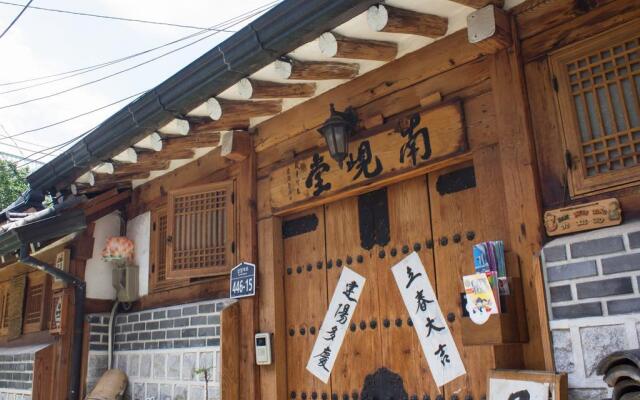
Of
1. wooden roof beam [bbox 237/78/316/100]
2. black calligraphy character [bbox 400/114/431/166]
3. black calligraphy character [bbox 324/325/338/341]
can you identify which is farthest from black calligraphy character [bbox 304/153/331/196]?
black calligraphy character [bbox 324/325/338/341]

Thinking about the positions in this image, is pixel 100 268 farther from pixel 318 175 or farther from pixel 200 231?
pixel 318 175

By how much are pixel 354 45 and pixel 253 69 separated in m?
0.84

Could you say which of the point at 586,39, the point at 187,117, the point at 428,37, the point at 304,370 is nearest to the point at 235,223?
the point at 187,117

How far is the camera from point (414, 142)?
4.69 m

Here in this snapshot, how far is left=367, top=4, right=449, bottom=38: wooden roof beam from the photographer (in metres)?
4.02

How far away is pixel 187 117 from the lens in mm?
5645

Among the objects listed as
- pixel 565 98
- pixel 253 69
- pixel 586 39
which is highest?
pixel 253 69

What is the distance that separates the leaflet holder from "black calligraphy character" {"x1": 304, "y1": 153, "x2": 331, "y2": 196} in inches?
76.5

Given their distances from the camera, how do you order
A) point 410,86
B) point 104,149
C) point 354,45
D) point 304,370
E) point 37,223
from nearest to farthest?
1. point 354,45
2. point 410,86
3. point 304,370
4. point 104,149
5. point 37,223

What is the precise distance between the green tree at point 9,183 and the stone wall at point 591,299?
605 inches

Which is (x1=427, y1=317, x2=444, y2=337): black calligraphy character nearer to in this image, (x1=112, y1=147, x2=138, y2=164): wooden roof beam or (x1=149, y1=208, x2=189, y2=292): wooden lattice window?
(x1=149, y1=208, x2=189, y2=292): wooden lattice window

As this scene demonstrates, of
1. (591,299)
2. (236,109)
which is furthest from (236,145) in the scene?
(591,299)

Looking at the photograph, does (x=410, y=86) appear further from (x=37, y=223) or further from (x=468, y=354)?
(x=37, y=223)

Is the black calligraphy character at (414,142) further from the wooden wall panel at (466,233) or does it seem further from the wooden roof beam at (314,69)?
the wooden roof beam at (314,69)
